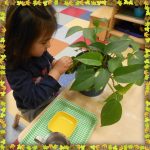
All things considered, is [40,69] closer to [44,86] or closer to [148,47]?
[44,86]

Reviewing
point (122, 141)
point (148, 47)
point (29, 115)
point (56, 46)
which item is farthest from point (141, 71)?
point (56, 46)

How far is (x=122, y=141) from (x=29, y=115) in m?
0.42

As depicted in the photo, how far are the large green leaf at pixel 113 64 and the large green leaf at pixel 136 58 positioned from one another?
0.03m

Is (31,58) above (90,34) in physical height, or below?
below

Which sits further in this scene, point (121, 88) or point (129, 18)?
point (129, 18)

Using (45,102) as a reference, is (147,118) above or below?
above

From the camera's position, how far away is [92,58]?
1.99ft

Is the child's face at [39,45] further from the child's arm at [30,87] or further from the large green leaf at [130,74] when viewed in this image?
the large green leaf at [130,74]

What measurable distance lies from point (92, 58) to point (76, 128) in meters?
0.20

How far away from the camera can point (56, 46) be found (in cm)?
170

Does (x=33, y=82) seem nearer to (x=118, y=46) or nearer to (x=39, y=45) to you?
(x=39, y=45)

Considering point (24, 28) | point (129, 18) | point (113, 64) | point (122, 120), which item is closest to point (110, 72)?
point (113, 64)

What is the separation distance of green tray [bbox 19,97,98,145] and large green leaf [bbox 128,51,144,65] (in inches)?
7.6

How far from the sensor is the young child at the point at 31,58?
2.01 ft
